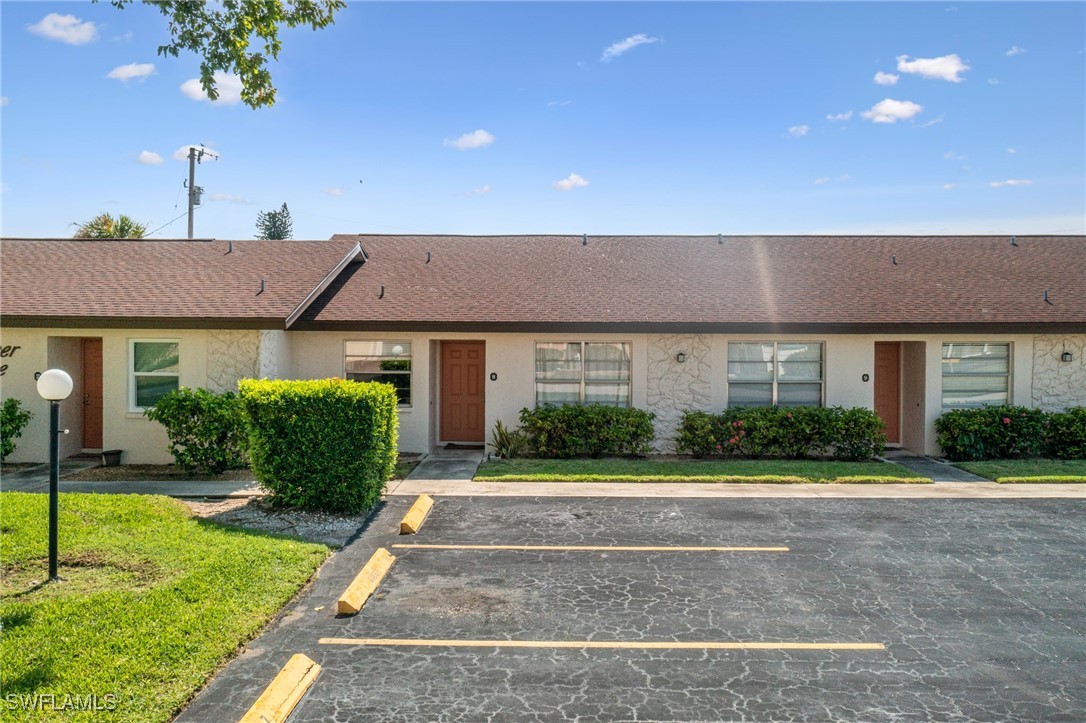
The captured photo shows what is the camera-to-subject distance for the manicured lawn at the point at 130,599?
5211 millimetres

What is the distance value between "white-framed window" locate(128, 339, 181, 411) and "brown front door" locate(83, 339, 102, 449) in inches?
57.2

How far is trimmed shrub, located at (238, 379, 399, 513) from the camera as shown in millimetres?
10008

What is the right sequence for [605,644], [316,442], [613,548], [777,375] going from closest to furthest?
[605,644] < [613,548] < [316,442] < [777,375]

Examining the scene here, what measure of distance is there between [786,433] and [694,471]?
2.56m

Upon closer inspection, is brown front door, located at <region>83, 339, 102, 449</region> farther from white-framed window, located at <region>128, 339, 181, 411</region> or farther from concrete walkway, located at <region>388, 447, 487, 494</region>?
concrete walkway, located at <region>388, 447, 487, 494</region>

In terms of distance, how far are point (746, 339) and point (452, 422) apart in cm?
650

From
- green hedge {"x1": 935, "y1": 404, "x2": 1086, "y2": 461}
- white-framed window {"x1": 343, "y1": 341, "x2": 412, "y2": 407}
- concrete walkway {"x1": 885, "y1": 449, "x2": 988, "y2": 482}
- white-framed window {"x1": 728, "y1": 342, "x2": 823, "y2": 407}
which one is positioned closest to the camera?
concrete walkway {"x1": 885, "y1": 449, "x2": 988, "y2": 482}

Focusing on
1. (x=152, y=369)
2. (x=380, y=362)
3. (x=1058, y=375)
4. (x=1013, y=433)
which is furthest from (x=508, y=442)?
(x=1058, y=375)

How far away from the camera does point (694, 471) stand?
1333 cm

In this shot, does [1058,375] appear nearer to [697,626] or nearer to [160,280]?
[697,626]

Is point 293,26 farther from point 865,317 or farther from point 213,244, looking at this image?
point 865,317

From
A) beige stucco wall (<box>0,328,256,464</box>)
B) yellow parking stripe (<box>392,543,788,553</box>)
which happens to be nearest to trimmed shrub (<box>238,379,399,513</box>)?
yellow parking stripe (<box>392,543,788,553</box>)

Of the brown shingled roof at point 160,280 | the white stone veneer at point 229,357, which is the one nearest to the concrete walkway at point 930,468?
the brown shingled roof at point 160,280

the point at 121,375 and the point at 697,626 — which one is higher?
the point at 121,375
